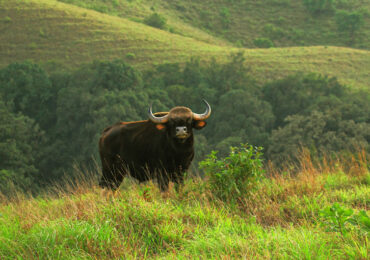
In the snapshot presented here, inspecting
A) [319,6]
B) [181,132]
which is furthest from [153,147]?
[319,6]

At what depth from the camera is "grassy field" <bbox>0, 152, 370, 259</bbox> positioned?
402 cm

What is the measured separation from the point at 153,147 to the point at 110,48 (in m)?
60.2

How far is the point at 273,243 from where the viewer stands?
4141 mm

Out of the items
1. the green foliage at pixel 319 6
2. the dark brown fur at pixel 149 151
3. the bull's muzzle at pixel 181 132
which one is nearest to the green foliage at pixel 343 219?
the bull's muzzle at pixel 181 132

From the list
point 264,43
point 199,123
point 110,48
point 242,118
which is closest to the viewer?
point 199,123

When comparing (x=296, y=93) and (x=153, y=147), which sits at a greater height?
(x=153, y=147)

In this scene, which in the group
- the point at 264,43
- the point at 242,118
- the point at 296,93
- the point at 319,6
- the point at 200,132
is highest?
the point at 319,6

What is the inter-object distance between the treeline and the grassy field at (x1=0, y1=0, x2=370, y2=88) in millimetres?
10301

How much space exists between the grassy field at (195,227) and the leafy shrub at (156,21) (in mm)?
78009

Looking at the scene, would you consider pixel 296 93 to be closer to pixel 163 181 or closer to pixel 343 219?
pixel 163 181

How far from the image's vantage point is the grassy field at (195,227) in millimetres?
4016

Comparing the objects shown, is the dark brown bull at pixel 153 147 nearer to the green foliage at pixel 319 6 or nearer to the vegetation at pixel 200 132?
the vegetation at pixel 200 132

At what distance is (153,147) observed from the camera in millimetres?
7047

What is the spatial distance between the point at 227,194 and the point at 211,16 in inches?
3743
